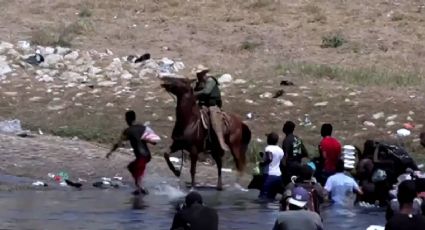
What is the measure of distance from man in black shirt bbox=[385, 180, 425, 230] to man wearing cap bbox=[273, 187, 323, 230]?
0.95 m

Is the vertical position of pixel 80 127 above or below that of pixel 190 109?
below

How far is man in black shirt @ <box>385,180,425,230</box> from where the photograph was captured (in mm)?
10539

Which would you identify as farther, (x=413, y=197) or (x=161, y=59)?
(x=161, y=59)

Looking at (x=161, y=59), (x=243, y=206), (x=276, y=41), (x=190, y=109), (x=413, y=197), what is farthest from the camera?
(x=276, y=41)

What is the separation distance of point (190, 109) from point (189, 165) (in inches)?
98.4

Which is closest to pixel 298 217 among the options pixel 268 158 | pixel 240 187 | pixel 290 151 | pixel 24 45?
pixel 268 158

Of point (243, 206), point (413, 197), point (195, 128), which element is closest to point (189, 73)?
point (195, 128)

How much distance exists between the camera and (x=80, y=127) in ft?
88.9

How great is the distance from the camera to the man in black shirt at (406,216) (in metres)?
10.5

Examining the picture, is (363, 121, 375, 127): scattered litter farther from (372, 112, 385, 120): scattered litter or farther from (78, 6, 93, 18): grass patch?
(78, 6, 93, 18): grass patch

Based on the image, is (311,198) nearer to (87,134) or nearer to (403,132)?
(403,132)

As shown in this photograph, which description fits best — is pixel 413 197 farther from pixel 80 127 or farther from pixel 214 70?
pixel 214 70

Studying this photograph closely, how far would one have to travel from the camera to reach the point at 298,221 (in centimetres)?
1145

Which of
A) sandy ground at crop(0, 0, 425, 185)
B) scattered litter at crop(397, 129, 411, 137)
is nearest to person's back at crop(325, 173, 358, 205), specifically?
sandy ground at crop(0, 0, 425, 185)
